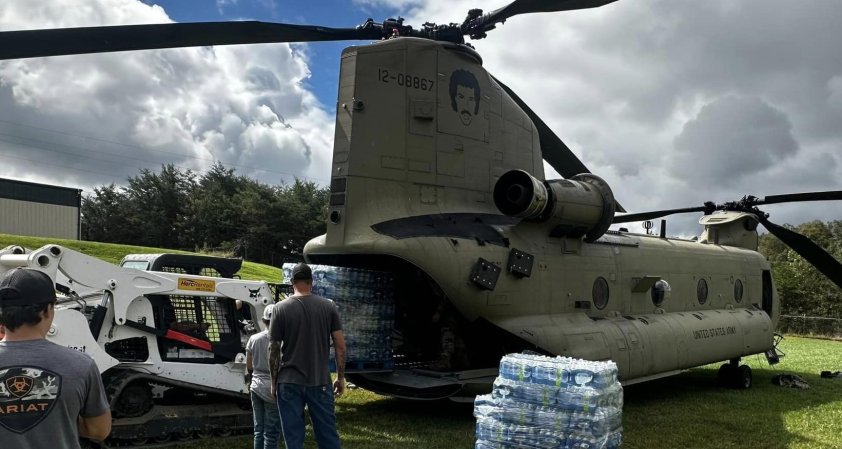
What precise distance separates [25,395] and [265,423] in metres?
3.72

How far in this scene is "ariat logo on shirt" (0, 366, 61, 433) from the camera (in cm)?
249

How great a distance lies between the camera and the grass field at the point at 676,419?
801 centimetres

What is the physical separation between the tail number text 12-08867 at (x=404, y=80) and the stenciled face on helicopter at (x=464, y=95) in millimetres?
425

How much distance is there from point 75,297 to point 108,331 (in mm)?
497

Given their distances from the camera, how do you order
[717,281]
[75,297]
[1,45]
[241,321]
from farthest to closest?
1. [717,281]
2. [241,321]
3. [75,297]
4. [1,45]

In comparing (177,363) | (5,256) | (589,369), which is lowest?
(177,363)

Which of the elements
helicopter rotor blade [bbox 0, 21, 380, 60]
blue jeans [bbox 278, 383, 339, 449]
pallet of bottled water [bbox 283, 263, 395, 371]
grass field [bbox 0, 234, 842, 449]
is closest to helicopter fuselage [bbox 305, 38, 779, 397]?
pallet of bottled water [bbox 283, 263, 395, 371]

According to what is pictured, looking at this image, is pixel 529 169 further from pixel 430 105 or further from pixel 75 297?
pixel 75 297

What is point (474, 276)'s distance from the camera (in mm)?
8641

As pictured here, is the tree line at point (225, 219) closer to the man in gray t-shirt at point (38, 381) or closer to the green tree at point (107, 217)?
the green tree at point (107, 217)

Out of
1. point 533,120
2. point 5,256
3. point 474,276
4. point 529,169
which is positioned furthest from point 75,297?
point 533,120

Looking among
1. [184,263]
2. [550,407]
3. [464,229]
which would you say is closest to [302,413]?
[550,407]

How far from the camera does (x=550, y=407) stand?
579cm

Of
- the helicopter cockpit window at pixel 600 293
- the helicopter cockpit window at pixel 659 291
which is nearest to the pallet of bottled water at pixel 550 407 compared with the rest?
the helicopter cockpit window at pixel 600 293
